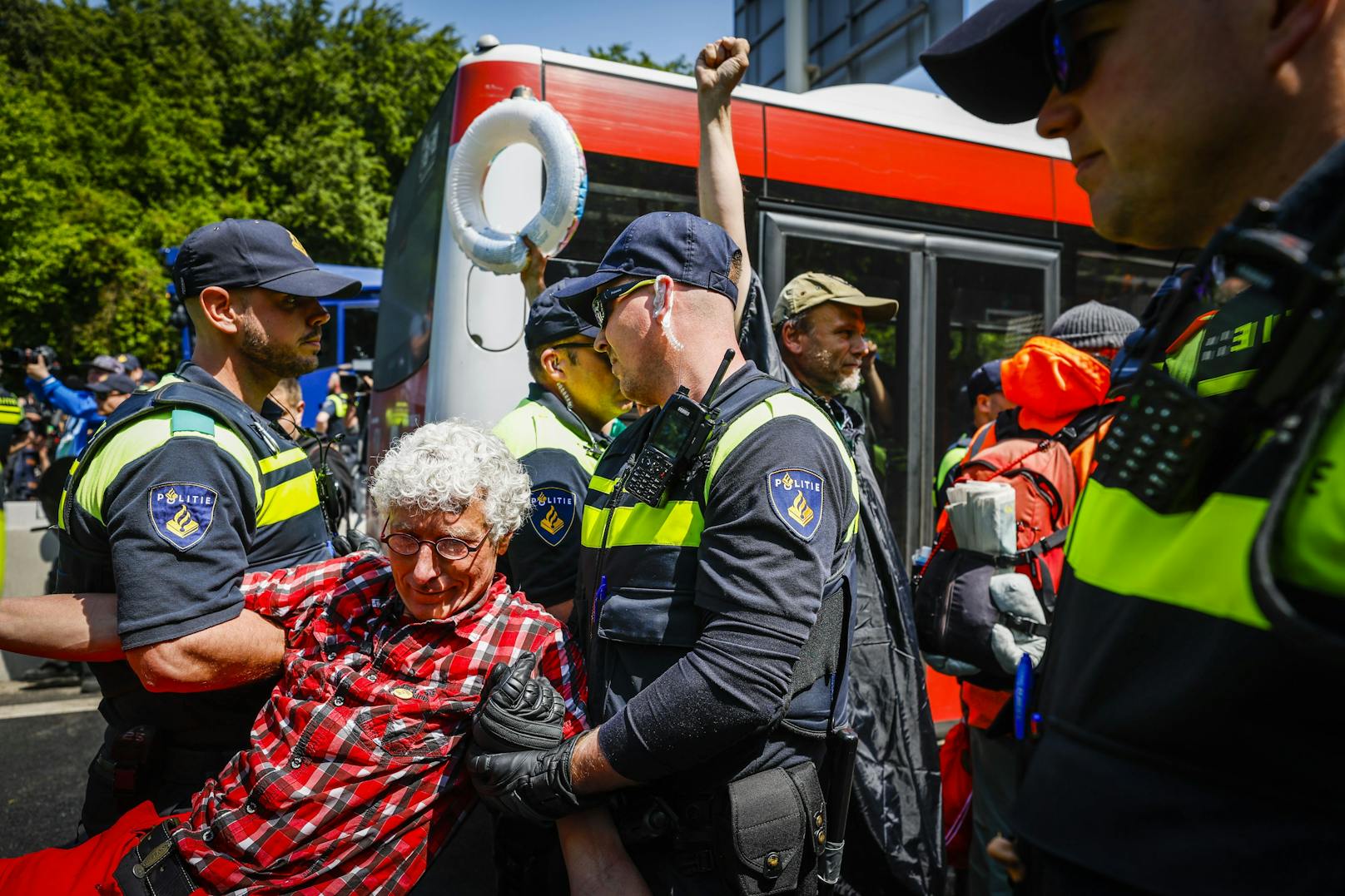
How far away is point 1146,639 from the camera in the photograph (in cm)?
81

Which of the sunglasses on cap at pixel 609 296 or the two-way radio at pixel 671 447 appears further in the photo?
the sunglasses on cap at pixel 609 296

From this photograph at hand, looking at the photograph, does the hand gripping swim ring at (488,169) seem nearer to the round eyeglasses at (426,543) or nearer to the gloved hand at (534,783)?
the round eyeglasses at (426,543)

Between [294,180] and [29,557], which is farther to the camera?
[294,180]

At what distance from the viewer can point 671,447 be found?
1.72 metres

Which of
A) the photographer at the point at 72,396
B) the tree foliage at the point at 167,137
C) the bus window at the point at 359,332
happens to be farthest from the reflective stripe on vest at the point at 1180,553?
the tree foliage at the point at 167,137

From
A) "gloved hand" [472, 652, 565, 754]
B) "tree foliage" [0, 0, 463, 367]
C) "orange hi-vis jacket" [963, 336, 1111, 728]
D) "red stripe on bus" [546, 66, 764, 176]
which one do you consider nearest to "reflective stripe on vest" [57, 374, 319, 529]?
"gloved hand" [472, 652, 565, 754]

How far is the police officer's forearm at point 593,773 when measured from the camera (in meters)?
1.57

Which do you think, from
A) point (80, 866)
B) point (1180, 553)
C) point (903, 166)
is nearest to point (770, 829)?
point (1180, 553)

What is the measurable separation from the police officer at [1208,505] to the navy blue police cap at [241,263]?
1.96 meters

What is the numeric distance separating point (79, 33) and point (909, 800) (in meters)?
28.2

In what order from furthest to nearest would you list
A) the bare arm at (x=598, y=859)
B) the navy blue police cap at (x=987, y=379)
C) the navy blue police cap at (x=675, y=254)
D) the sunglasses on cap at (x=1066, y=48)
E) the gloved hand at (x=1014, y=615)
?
the navy blue police cap at (x=987, y=379), the gloved hand at (x=1014, y=615), the navy blue police cap at (x=675, y=254), the bare arm at (x=598, y=859), the sunglasses on cap at (x=1066, y=48)

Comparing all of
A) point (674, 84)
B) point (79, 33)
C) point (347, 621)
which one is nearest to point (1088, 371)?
point (347, 621)

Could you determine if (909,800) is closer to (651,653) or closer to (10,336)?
(651,653)

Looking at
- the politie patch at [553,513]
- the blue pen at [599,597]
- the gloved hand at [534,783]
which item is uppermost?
the politie patch at [553,513]
